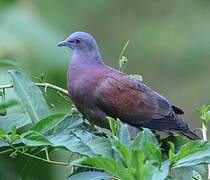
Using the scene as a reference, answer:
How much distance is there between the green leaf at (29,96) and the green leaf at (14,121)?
3 centimetres

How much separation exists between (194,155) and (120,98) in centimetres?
79

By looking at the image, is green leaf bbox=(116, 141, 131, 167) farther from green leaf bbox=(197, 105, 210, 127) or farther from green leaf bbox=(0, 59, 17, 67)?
green leaf bbox=(0, 59, 17, 67)

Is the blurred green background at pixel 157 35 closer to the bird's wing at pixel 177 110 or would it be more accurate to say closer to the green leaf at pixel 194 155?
the bird's wing at pixel 177 110

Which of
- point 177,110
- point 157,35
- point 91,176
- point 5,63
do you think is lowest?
point 157,35

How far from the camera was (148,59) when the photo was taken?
606 cm

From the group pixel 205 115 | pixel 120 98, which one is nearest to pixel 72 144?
pixel 205 115

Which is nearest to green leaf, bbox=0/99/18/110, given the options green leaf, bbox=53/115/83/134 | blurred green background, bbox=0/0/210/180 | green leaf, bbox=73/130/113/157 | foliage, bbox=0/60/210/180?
foliage, bbox=0/60/210/180

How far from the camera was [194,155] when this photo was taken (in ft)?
4.40

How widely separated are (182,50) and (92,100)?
148 inches

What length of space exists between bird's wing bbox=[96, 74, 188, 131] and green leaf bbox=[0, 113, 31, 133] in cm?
42

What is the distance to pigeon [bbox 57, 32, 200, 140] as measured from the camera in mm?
2064

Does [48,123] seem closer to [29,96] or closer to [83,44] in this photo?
[29,96]

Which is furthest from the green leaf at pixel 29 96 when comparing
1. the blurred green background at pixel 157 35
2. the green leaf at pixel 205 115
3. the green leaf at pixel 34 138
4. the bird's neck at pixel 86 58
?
the blurred green background at pixel 157 35

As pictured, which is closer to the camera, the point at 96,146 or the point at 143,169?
the point at 143,169
